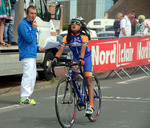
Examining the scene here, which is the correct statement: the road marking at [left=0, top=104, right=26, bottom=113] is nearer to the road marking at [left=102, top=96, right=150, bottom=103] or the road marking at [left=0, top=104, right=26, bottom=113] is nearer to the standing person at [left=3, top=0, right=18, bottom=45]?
the road marking at [left=102, top=96, right=150, bottom=103]

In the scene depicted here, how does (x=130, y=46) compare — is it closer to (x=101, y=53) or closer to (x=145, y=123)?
(x=101, y=53)

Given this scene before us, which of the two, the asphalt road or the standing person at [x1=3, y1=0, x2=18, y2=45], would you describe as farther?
the standing person at [x1=3, y1=0, x2=18, y2=45]

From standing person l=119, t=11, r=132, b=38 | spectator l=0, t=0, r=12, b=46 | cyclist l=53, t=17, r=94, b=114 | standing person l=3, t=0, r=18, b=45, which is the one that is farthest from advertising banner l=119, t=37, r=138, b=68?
cyclist l=53, t=17, r=94, b=114

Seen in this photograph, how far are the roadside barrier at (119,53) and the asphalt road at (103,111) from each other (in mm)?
1909

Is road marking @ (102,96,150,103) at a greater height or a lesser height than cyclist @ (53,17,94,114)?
lesser

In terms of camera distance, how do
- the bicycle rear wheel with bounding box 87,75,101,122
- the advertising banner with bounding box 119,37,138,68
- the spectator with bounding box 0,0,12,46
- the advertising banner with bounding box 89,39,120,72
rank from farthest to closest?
the advertising banner with bounding box 119,37,138,68 → the advertising banner with bounding box 89,39,120,72 → the spectator with bounding box 0,0,12,46 → the bicycle rear wheel with bounding box 87,75,101,122

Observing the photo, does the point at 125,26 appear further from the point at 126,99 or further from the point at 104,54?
the point at 126,99

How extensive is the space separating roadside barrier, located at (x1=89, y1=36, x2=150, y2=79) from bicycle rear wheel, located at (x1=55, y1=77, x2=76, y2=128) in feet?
21.3

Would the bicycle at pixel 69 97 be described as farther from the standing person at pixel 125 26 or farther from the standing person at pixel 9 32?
the standing person at pixel 125 26

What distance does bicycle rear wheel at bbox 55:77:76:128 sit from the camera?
5.93m

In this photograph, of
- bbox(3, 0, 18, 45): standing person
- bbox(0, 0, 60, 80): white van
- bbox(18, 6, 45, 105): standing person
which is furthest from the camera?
bbox(0, 0, 60, 80): white van

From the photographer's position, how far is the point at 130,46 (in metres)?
14.0

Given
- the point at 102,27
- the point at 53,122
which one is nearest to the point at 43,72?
the point at 53,122

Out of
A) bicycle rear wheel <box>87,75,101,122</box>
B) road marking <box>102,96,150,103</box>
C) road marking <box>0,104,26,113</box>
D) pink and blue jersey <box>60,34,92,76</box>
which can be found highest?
pink and blue jersey <box>60,34,92,76</box>
